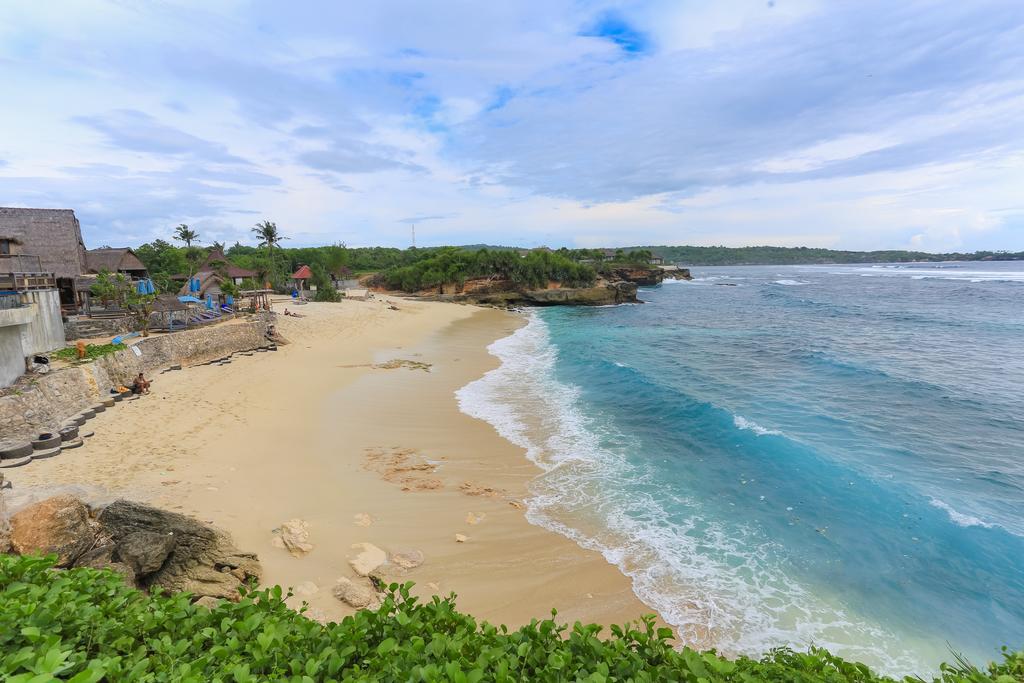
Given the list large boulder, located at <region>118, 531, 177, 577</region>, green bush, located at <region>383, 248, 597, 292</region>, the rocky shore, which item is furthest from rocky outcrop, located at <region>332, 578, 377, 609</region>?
green bush, located at <region>383, 248, 597, 292</region>

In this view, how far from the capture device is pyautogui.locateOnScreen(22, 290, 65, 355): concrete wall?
1380 cm

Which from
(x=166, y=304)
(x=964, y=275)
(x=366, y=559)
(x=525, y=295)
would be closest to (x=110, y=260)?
(x=166, y=304)

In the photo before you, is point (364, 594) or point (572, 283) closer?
point (364, 594)

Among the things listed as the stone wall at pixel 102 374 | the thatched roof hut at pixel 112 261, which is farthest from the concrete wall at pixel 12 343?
the thatched roof hut at pixel 112 261

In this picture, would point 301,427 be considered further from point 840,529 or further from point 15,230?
point 15,230

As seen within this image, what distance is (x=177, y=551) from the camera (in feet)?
21.4

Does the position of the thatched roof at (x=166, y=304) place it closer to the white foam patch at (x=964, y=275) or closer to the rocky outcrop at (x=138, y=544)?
the rocky outcrop at (x=138, y=544)

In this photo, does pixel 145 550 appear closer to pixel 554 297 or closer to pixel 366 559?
pixel 366 559

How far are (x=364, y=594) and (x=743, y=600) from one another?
5.93m

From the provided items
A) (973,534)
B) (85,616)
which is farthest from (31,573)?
(973,534)

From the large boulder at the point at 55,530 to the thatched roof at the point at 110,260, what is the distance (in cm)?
2908

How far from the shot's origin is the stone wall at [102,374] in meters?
11.4

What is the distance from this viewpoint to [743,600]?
25.4 ft

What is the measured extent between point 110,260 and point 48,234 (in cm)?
871
